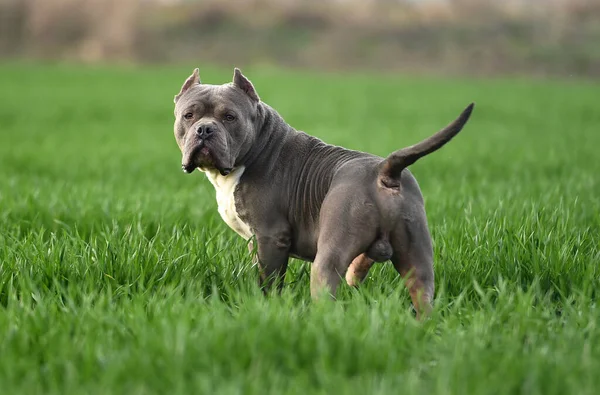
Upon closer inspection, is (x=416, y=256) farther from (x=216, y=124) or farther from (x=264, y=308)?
(x=216, y=124)

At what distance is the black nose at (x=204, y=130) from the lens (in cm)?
361

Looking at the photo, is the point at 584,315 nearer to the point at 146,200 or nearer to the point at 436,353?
the point at 436,353

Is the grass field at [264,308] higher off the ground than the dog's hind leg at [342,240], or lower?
lower

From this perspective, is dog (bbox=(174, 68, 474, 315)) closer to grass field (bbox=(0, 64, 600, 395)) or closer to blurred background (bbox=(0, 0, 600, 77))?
grass field (bbox=(0, 64, 600, 395))

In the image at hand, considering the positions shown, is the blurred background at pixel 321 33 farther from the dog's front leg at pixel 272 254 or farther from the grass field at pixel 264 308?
the dog's front leg at pixel 272 254

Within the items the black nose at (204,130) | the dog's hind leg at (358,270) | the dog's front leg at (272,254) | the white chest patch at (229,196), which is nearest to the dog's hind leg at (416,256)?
the dog's hind leg at (358,270)

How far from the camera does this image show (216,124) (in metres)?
3.67

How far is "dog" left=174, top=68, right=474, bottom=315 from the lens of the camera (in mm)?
3361

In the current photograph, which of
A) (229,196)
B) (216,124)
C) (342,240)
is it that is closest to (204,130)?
(216,124)

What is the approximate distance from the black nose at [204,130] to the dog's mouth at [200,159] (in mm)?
43

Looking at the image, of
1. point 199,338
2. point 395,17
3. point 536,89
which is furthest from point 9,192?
point 395,17

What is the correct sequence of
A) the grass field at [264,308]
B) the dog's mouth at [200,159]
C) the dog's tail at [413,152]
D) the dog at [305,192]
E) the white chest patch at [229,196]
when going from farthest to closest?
the white chest patch at [229,196]
the dog's mouth at [200,159]
the dog at [305,192]
the dog's tail at [413,152]
the grass field at [264,308]

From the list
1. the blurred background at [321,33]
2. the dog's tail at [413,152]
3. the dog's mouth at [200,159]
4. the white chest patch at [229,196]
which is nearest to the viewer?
the dog's tail at [413,152]

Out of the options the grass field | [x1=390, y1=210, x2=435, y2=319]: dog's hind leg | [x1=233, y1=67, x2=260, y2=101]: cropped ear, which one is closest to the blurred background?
the grass field
